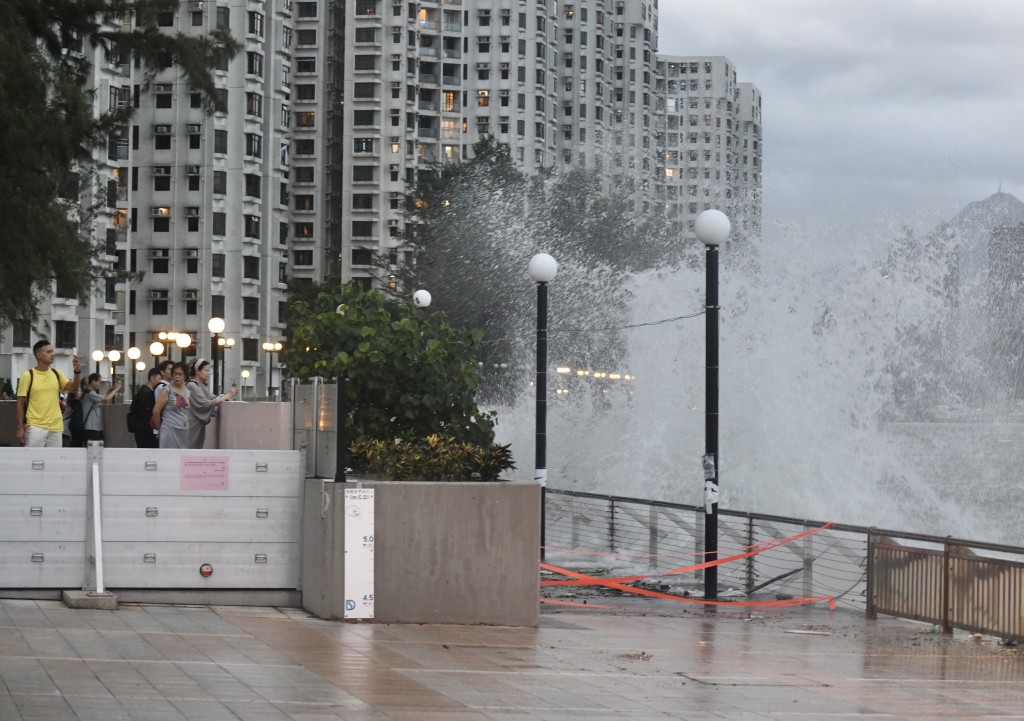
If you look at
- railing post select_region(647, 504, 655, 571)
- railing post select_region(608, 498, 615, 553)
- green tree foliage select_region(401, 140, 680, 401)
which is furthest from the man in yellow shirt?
green tree foliage select_region(401, 140, 680, 401)

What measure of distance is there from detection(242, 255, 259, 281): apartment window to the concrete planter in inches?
3807

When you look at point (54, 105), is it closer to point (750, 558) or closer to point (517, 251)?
point (750, 558)

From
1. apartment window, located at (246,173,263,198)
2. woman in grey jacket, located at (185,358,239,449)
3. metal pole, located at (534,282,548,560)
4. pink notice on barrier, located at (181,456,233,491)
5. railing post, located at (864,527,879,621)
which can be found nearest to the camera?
pink notice on barrier, located at (181,456,233,491)

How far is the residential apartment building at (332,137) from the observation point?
346ft

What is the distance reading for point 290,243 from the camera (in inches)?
5103

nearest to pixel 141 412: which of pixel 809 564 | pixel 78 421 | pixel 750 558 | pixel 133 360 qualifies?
pixel 78 421

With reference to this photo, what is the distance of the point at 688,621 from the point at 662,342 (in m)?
21.5

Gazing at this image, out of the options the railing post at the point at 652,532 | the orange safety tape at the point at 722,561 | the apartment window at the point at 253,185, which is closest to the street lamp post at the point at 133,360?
the apartment window at the point at 253,185

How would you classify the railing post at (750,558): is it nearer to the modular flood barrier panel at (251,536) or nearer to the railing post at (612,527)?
the railing post at (612,527)

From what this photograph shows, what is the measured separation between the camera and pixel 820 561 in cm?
1773

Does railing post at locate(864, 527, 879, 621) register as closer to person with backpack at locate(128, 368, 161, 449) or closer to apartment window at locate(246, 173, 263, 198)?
person with backpack at locate(128, 368, 161, 449)

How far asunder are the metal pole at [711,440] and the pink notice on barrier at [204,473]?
5.72 metres

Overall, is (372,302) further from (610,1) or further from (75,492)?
(610,1)

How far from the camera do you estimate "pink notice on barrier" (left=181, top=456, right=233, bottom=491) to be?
533 inches
